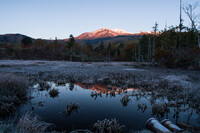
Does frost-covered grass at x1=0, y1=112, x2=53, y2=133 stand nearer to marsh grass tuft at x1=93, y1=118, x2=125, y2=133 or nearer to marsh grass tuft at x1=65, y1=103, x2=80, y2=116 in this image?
marsh grass tuft at x1=65, y1=103, x2=80, y2=116

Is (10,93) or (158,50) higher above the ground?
(158,50)

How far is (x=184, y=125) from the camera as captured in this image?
177 inches

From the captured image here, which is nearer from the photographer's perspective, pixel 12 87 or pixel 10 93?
pixel 10 93

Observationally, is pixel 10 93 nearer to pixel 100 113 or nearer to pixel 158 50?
pixel 100 113

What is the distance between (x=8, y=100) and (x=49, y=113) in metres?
2.38

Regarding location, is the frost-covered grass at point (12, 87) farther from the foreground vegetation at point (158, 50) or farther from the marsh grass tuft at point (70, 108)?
the foreground vegetation at point (158, 50)

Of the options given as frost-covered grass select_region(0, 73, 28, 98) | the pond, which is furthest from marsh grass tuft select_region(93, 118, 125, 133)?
frost-covered grass select_region(0, 73, 28, 98)

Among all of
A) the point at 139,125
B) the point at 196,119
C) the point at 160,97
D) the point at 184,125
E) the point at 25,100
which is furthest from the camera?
the point at 160,97

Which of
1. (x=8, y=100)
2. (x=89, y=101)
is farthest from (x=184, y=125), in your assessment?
(x=8, y=100)

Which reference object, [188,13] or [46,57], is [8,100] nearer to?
[188,13]

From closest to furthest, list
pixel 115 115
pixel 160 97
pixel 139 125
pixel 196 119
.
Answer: pixel 139 125, pixel 196 119, pixel 115 115, pixel 160 97

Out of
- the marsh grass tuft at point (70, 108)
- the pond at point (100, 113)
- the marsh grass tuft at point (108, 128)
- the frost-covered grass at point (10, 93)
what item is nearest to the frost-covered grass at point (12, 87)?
the frost-covered grass at point (10, 93)

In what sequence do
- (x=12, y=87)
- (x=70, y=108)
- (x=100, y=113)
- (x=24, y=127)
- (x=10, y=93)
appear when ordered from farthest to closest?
1. (x=12, y=87)
2. (x=10, y=93)
3. (x=70, y=108)
4. (x=100, y=113)
5. (x=24, y=127)

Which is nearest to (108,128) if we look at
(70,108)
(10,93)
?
(70,108)
